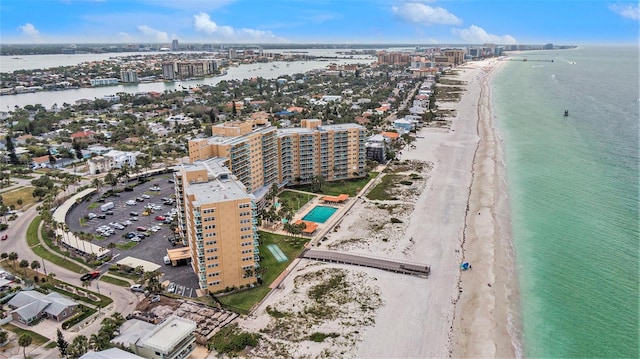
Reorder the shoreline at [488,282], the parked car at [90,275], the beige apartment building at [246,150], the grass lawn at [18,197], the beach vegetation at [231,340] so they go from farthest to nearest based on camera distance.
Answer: the grass lawn at [18,197], the beige apartment building at [246,150], the parked car at [90,275], the shoreline at [488,282], the beach vegetation at [231,340]

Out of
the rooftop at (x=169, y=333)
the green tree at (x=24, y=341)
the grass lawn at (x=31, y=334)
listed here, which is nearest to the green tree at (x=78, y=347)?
the green tree at (x=24, y=341)

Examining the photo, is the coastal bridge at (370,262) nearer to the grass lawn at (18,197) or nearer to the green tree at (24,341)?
the green tree at (24,341)

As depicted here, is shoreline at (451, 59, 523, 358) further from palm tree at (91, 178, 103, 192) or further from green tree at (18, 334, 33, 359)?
A: palm tree at (91, 178, 103, 192)

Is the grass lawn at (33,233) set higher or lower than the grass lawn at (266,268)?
higher

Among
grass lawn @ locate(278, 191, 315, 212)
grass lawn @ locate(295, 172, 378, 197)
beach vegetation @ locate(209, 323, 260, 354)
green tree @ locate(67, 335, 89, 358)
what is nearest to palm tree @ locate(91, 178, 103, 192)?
grass lawn @ locate(278, 191, 315, 212)

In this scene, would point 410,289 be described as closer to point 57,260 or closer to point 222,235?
point 222,235

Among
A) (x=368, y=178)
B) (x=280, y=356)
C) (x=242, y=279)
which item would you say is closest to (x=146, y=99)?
(x=368, y=178)

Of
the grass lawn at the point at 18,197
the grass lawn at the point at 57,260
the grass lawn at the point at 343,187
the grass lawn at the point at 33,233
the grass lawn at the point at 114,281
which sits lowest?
the grass lawn at the point at 114,281
